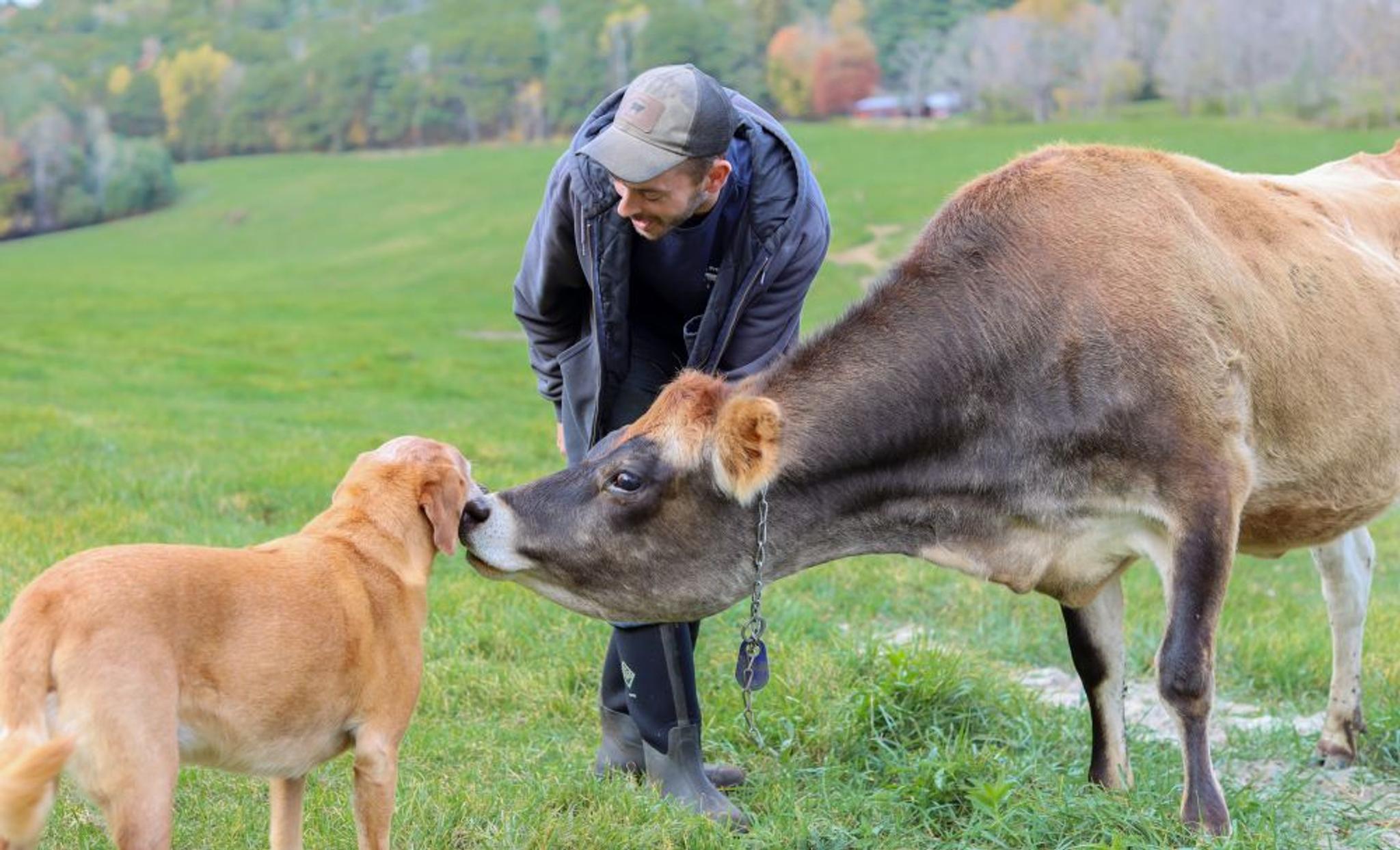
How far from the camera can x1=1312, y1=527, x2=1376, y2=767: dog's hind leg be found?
618cm

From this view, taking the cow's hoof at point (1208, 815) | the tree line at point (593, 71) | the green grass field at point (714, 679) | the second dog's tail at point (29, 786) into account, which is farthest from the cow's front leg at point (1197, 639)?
the tree line at point (593, 71)

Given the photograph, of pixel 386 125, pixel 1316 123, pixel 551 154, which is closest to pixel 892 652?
pixel 1316 123

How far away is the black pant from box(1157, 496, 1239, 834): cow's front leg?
1651 millimetres

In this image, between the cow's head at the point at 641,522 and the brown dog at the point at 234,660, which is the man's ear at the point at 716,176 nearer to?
the cow's head at the point at 641,522

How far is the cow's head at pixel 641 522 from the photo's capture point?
475cm

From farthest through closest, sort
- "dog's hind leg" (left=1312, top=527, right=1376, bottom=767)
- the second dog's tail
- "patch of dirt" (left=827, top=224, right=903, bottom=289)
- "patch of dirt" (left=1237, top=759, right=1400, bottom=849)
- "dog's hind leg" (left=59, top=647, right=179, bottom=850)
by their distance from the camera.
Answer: "patch of dirt" (left=827, top=224, right=903, bottom=289)
"dog's hind leg" (left=1312, top=527, right=1376, bottom=767)
"patch of dirt" (left=1237, top=759, right=1400, bottom=849)
"dog's hind leg" (left=59, top=647, right=179, bottom=850)
the second dog's tail

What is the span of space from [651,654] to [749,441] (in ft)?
3.94

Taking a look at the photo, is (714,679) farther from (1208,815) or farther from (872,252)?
(872,252)

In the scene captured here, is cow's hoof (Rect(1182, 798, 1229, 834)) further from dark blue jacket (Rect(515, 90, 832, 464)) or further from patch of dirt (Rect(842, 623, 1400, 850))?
dark blue jacket (Rect(515, 90, 832, 464))

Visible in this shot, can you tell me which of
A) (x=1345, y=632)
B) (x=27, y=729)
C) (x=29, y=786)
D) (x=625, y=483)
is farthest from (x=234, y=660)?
(x=1345, y=632)

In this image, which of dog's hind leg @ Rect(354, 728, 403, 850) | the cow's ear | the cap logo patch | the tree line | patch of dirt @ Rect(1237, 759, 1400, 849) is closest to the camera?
dog's hind leg @ Rect(354, 728, 403, 850)

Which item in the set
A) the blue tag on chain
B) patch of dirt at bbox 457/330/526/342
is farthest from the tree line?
the blue tag on chain

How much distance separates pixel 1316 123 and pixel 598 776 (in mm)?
57992

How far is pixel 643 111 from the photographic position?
4.70 meters
